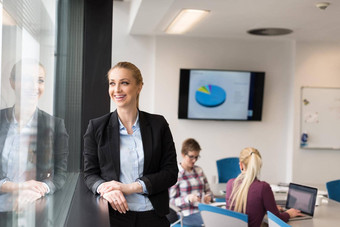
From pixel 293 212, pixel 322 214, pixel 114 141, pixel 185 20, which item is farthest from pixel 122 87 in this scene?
pixel 185 20

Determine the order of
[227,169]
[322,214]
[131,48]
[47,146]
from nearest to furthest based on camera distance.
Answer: [47,146], [322,214], [227,169], [131,48]

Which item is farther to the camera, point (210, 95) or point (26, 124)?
point (210, 95)

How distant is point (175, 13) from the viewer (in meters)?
5.34

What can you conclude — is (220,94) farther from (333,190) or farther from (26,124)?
(26,124)

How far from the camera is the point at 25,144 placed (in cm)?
121

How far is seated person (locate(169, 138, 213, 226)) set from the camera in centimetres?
433

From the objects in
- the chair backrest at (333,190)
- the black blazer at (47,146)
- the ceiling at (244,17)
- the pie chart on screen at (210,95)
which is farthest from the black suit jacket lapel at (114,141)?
the pie chart on screen at (210,95)

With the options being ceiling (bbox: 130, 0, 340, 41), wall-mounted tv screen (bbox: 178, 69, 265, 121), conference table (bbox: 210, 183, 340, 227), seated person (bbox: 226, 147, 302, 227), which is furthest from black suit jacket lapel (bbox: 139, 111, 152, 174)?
wall-mounted tv screen (bbox: 178, 69, 265, 121)

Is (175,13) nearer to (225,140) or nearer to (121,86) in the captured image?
(225,140)

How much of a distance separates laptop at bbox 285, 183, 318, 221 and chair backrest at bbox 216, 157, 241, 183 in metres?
1.97

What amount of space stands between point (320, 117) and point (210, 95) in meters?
1.88

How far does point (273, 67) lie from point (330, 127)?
137 cm

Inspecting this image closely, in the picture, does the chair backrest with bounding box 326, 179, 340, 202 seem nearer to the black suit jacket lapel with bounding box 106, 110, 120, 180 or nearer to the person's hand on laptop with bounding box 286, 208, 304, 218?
the person's hand on laptop with bounding box 286, 208, 304, 218

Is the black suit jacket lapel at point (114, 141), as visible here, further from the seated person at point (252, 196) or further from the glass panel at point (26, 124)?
the seated person at point (252, 196)
